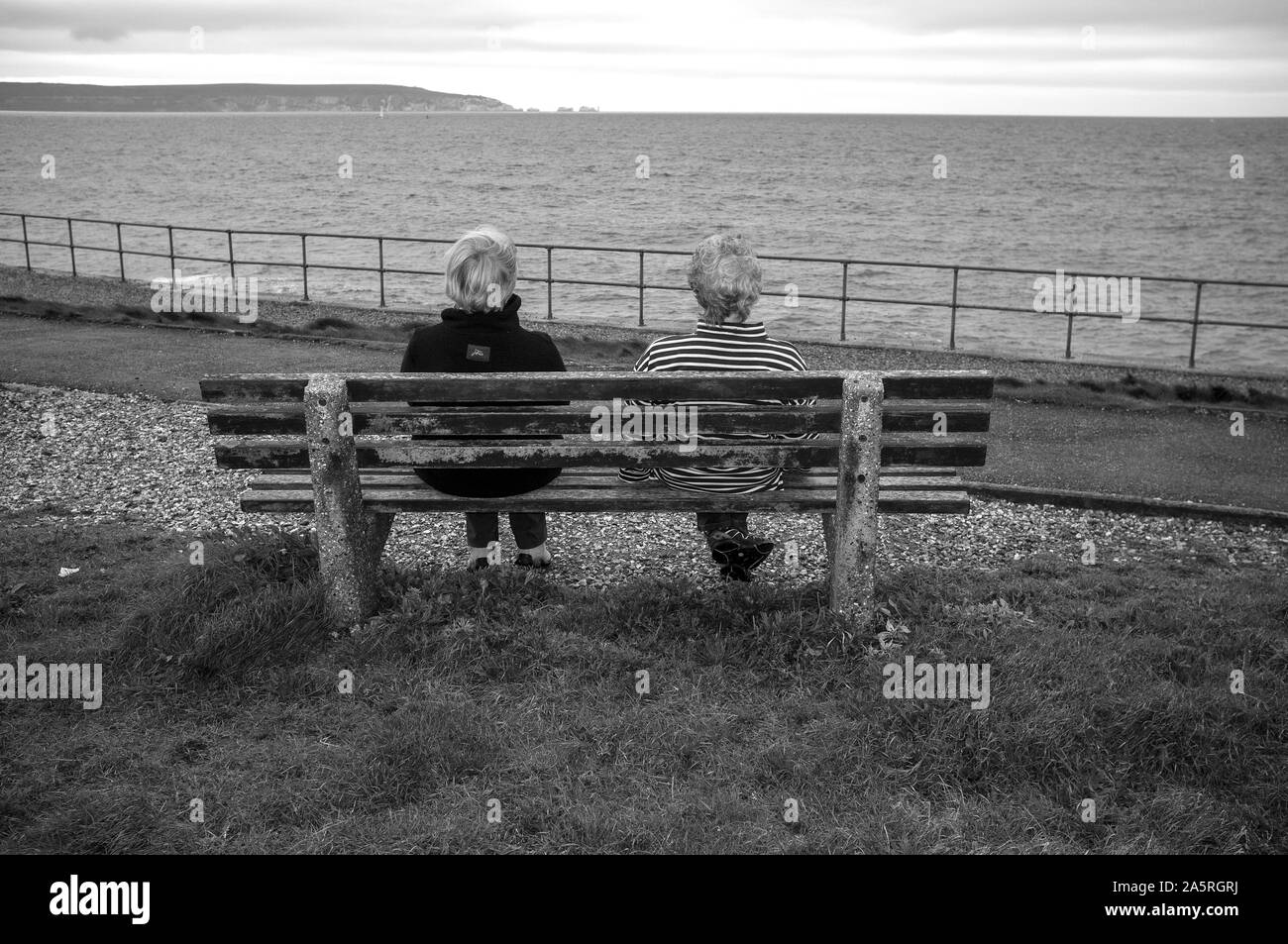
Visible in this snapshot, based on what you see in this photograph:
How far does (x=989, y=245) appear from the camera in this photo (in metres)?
41.1

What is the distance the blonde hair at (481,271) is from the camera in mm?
4477

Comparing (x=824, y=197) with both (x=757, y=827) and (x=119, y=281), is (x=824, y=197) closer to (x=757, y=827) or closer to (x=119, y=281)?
(x=119, y=281)

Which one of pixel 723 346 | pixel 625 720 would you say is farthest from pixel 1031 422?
pixel 625 720

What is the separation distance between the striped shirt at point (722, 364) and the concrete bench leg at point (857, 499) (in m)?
0.33

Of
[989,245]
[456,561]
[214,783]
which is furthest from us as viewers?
[989,245]

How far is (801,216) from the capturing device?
52250mm

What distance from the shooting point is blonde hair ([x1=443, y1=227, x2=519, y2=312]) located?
4477 millimetres

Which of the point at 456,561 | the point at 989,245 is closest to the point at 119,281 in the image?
the point at 456,561

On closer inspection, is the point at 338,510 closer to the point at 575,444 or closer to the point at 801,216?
the point at 575,444

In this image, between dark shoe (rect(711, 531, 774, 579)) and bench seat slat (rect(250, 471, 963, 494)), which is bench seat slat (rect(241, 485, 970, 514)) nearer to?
bench seat slat (rect(250, 471, 963, 494))

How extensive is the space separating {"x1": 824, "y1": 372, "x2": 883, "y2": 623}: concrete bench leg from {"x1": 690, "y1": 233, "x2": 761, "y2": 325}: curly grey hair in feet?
2.19

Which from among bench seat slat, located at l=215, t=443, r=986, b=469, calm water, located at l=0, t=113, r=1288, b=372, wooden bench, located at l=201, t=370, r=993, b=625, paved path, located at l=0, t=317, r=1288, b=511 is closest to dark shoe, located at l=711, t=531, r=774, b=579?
wooden bench, located at l=201, t=370, r=993, b=625

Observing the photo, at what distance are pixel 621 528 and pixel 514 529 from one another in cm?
100
